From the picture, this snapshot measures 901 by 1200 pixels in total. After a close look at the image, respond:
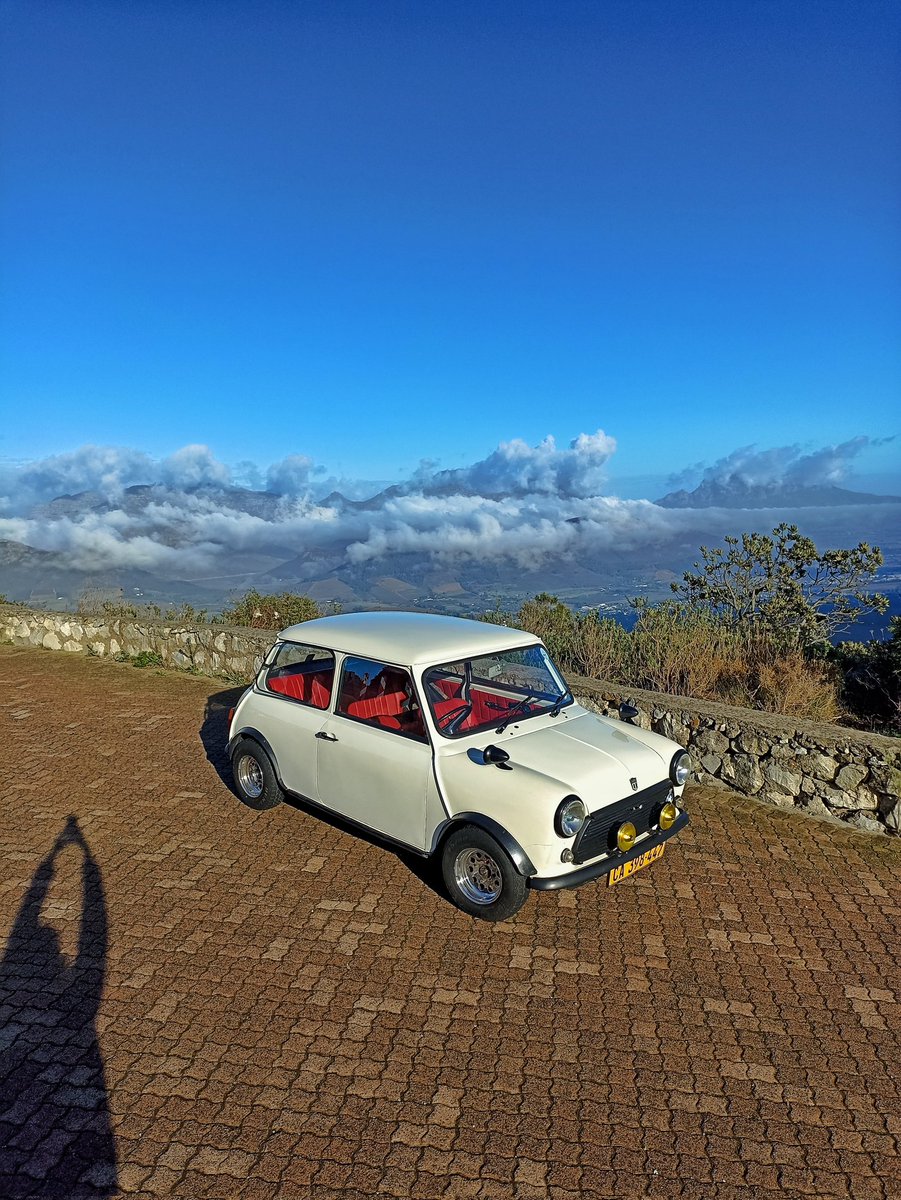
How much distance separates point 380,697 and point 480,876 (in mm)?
1370

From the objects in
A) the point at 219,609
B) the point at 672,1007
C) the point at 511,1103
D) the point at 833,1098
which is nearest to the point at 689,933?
the point at 672,1007

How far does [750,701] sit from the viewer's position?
27.2ft

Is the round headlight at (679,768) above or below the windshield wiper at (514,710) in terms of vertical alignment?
below

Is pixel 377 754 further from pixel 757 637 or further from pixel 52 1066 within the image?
pixel 757 637

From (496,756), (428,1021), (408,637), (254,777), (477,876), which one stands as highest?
(408,637)

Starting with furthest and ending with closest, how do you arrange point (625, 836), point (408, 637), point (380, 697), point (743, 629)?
point (743, 629)
point (408, 637)
point (380, 697)
point (625, 836)

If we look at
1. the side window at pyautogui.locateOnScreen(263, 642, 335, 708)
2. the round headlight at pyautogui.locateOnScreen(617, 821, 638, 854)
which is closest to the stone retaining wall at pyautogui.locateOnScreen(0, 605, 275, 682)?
the side window at pyautogui.locateOnScreen(263, 642, 335, 708)

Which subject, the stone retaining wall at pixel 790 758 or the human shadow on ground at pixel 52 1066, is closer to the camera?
the human shadow on ground at pixel 52 1066

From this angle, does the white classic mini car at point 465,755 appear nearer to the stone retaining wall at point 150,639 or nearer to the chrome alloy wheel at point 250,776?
the chrome alloy wheel at point 250,776

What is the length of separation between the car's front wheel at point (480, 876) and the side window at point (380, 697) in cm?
72

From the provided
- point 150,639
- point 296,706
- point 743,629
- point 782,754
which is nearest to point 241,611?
point 150,639

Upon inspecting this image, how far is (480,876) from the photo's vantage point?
469 centimetres

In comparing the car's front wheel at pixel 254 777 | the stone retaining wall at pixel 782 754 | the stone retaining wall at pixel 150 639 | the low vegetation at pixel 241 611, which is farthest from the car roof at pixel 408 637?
the low vegetation at pixel 241 611

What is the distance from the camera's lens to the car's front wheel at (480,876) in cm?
444
